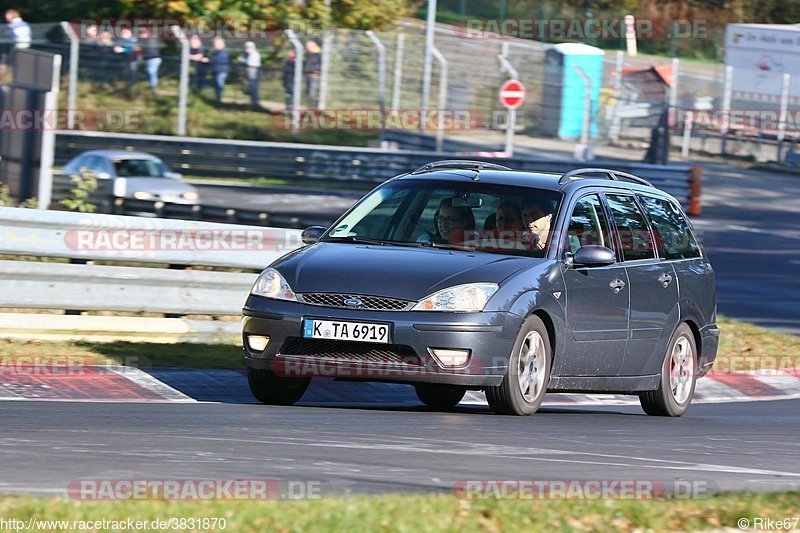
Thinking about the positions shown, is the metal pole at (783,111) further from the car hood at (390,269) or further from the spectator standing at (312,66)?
the car hood at (390,269)

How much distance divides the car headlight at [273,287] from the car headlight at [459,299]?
0.82 meters

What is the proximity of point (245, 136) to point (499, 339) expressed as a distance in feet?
90.1

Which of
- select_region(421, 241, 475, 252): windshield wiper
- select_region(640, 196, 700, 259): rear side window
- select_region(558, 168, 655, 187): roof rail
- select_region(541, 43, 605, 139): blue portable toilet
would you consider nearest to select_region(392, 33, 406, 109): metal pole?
select_region(541, 43, 605, 139): blue portable toilet

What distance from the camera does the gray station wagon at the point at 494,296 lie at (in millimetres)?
8820

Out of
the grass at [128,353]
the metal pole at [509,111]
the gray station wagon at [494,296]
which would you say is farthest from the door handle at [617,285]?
the metal pole at [509,111]

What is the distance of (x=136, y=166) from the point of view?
96.4 ft

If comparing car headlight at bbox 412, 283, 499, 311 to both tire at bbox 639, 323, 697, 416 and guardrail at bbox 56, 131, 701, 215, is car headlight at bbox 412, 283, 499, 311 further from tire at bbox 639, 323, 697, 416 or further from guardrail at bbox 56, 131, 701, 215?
guardrail at bbox 56, 131, 701, 215

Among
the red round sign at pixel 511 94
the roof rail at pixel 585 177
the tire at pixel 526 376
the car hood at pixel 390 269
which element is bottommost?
the tire at pixel 526 376

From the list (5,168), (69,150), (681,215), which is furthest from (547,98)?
(681,215)

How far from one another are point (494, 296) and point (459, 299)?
0.21m

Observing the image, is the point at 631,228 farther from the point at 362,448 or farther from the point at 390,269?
the point at 362,448

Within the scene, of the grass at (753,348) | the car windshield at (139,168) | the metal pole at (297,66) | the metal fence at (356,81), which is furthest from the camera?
the metal fence at (356,81)

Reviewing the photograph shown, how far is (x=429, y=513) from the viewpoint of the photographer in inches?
223

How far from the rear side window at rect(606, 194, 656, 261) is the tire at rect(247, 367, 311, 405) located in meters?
2.49
